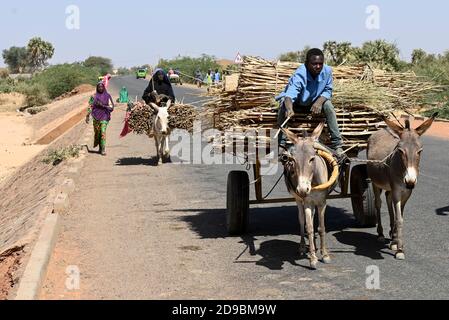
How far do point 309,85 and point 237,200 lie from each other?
6.01ft

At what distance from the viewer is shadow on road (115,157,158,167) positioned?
17.6m

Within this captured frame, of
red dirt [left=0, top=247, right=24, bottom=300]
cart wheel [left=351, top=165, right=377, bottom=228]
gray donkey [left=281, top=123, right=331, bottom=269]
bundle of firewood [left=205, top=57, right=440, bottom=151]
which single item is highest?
bundle of firewood [left=205, top=57, right=440, bottom=151]

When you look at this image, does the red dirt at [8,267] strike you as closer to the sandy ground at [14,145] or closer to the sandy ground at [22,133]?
the sandy ground at [22,133]

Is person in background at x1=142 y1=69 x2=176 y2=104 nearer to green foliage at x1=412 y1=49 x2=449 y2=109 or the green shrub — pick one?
green foliage at x1=412 y1=49 x2=449 y2=109

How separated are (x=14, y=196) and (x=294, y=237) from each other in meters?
10.1

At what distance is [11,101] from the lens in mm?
66250

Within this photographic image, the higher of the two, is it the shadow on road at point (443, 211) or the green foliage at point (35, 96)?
the green foliage at point (35, 96)

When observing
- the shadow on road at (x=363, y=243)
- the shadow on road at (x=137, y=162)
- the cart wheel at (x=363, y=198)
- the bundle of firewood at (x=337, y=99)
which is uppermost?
the bundle of firewood at (x=337, y=99)

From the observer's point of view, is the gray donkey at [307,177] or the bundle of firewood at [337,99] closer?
the gray donkey at [307,177]

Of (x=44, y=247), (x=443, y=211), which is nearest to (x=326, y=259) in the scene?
(x=44, y=247)

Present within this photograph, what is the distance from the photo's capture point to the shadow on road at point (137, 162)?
1758 centimetres

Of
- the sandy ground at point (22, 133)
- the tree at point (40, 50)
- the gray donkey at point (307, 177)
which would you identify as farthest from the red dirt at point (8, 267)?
the tree at point (40, 50)

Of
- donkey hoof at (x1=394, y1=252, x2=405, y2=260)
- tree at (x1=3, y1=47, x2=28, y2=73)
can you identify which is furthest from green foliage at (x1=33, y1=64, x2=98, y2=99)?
tree at (x1=3, y1=47, x2=28, y2=73)

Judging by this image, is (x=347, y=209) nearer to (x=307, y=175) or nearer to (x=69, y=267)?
(x=307, y=175)
